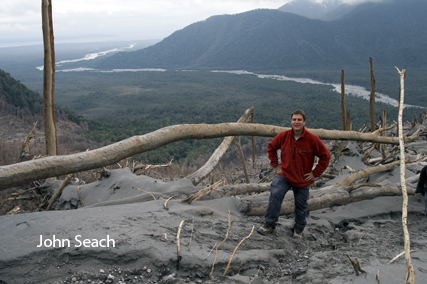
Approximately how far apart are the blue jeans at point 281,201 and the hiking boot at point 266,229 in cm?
3

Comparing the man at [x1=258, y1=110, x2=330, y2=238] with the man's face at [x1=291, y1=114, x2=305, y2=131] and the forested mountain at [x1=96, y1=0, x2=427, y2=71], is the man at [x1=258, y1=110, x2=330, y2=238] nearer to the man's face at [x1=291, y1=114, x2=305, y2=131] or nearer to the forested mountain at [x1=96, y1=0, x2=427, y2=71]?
the man's face at [x1=291, y1=114, x2=305, y2=131]

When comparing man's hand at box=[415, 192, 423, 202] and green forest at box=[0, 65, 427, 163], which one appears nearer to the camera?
man's hand at box=[415, 192, 423, 202]

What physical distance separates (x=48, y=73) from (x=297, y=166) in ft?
15.0

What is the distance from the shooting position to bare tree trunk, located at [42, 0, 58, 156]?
4.95m

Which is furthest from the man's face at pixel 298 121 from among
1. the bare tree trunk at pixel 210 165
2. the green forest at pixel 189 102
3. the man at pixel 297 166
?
the green forest at pixel 189 102

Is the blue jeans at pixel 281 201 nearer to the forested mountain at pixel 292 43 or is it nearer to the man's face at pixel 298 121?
the man's face at pixel 298 121

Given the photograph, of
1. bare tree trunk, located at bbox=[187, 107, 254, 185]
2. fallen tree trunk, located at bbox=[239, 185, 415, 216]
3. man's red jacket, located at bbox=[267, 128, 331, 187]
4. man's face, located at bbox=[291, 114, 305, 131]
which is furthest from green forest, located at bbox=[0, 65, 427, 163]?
man's face, located at bbox=[291, 114, 305, 131]

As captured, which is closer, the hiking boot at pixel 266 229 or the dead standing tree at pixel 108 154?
the dead standing tree at pixel 108 154

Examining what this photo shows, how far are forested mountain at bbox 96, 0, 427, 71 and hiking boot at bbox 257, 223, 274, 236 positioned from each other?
10273cm

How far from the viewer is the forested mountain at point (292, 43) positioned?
335 ft

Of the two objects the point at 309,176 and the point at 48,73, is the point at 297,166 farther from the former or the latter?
the point at 48,73

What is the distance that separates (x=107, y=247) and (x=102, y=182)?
215 centimetres

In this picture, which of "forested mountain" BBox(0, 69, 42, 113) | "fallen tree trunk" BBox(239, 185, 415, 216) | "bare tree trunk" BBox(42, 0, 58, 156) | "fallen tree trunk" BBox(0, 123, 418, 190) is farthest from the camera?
"forested mountain" BBox(0, 69, 42, 113)

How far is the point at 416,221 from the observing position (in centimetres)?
355
